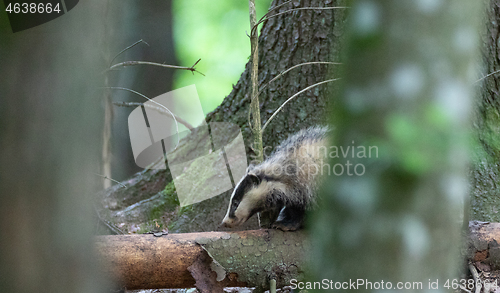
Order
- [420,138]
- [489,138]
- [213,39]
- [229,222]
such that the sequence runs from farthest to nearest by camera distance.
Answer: [213,39] → [489,138] → [229,222] → [420,138]

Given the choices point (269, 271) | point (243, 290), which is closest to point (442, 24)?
point (269, 271)

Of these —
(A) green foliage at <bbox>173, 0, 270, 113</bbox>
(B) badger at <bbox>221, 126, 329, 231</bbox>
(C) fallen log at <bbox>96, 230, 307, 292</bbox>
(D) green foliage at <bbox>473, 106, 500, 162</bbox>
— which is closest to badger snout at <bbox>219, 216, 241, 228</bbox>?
(B) badger at <bbox>221, 126, 329, 231</bbox>

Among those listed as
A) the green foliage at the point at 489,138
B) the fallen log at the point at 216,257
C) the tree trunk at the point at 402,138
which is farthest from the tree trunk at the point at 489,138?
the tree trunk at the point at 402,138

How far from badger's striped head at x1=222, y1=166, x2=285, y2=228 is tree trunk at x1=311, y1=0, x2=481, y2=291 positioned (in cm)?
205

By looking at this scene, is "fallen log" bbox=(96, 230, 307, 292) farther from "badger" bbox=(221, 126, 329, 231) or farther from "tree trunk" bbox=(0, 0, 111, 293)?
"tree trunk" bbox=(0, 0, 111, 293)

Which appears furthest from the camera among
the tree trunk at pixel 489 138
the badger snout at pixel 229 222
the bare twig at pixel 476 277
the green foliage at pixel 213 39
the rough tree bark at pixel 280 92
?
the green foliage at pixel 213 39

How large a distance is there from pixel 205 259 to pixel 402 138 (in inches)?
70.8

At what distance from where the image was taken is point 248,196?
2.41 meters

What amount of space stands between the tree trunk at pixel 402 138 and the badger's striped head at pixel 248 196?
2.05 m

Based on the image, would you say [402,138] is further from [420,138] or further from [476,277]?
[476,277]

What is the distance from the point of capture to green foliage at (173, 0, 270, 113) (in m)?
5.06

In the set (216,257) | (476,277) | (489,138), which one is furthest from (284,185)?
(489,138)

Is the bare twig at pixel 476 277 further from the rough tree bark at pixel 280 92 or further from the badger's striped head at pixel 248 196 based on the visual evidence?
the rough tree bark at pixel 280 92

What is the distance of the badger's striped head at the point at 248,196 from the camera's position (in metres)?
2.35
